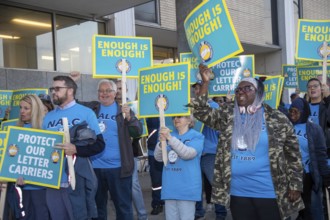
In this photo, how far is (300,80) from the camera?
9523mm

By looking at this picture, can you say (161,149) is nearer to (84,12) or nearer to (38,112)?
(38,112)

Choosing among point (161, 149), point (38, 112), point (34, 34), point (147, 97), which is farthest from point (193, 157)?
point (34, 34)

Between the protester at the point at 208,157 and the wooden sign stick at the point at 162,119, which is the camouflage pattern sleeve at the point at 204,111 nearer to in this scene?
the wooden sign stick at the point at 162,119

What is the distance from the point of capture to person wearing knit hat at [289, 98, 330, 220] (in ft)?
18.8

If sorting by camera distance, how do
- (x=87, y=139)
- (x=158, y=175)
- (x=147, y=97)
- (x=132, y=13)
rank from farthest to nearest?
1. (x=132, y=13)
2. (x=158, y=175)
3. (x=147, y=97)
4. (x=87, y=139)

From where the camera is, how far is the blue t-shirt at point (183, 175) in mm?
5309

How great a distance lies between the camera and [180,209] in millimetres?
5348

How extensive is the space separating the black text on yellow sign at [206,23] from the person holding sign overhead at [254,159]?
829 millimetres

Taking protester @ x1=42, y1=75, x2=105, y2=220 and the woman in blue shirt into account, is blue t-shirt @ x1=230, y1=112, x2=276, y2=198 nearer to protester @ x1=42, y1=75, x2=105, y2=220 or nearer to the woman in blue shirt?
protester @ x1=42, y1=75, x2=105, y2=220

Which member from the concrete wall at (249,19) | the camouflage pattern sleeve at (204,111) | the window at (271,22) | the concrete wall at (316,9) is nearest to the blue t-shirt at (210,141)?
the camouflage pattern sleeve at (204,111)

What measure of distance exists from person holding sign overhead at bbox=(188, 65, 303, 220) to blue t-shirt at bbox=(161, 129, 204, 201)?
3.43 feet

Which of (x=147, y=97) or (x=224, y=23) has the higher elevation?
(x=224, y=23)

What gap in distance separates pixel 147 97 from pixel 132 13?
7.75m

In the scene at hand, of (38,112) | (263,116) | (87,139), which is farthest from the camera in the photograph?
(38,112)
